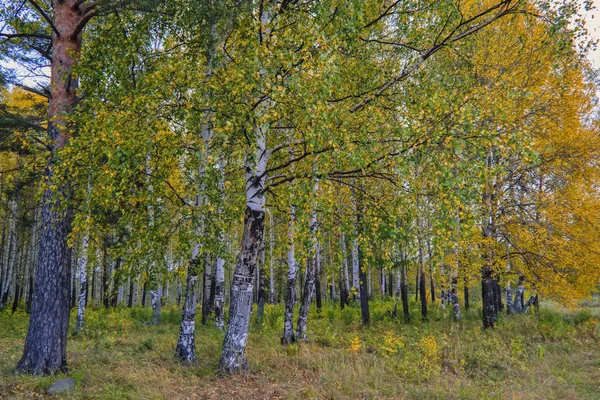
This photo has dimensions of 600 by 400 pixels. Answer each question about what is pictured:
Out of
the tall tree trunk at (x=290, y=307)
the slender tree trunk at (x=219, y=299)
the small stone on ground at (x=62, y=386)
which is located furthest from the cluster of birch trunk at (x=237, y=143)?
the slender tree trunk at (x=219, y=299)

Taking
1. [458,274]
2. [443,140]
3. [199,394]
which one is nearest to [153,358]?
[199,394]

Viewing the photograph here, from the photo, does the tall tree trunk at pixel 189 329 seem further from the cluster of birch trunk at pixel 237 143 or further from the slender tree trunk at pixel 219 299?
the slender tree trunk at pixel 219 299

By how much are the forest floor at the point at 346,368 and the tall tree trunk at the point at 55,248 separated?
47 cm

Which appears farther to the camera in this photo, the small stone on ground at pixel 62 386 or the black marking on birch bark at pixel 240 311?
the black marking on birch bark at pixel 240 311

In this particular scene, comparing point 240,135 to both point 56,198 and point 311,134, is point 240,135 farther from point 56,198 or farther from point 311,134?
point 56,198

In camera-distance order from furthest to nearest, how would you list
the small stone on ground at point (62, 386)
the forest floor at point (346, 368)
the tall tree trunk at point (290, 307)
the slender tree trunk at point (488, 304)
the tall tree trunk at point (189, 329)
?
the slender tree trunk at point (488, 304), the tall tree trunk at point (290, 307), the tall tree trunk at point (189, 329), the forest floor at point (346, 368), the small stone on ground at point (62, 386)

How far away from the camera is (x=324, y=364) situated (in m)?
7.77

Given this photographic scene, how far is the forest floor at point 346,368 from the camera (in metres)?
6.13

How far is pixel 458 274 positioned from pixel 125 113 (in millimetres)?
14575

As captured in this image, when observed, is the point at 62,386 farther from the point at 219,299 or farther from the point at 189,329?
the point at 219,299

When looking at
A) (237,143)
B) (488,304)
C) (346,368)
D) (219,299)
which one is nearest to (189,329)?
(346,368)

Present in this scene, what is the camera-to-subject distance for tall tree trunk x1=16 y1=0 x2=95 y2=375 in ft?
22.0

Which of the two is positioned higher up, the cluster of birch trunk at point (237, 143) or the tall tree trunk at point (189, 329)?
the cluster of birch trunk at point (237, 143)

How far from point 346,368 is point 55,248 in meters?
6.49
